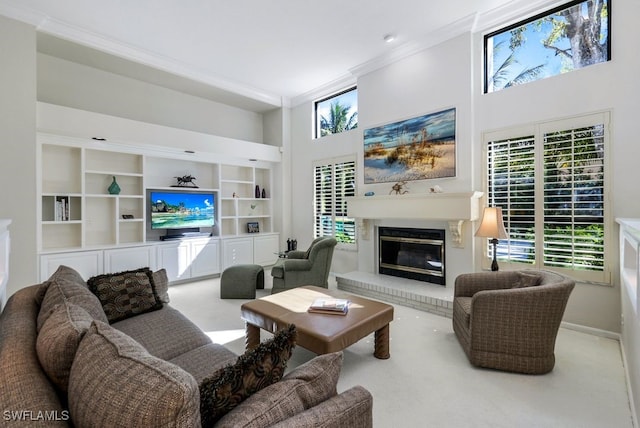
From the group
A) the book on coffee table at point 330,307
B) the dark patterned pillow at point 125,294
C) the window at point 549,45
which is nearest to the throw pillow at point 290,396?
the book on coffee table at point 330,307

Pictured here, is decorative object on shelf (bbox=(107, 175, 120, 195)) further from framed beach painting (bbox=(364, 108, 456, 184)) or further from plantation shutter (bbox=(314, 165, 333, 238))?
framed beach painting (bbox=(364, 108, 456, 184))

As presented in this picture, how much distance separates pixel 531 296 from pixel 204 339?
7.70 feet

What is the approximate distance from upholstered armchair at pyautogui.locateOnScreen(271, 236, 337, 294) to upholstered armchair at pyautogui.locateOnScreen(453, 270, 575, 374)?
2237mm

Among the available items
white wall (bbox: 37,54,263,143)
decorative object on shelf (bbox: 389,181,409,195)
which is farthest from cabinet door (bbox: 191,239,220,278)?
decorative object on shelf (bbox: 389,181,409,195)

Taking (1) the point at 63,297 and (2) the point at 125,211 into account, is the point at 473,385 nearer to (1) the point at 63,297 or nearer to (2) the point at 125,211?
(1) the point at 63,297

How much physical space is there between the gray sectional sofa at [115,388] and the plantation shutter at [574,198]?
3248 millimetres

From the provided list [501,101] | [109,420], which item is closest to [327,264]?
[501,101]

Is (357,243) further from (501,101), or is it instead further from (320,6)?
(320,6)

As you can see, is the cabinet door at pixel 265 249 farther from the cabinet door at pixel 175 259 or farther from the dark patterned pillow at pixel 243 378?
the dark patterned pillow at pixel 243 378

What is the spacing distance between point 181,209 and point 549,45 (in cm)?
563

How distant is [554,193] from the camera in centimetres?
325

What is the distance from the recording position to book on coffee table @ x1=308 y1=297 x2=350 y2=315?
8.38 ft

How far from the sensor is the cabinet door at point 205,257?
206 inches
